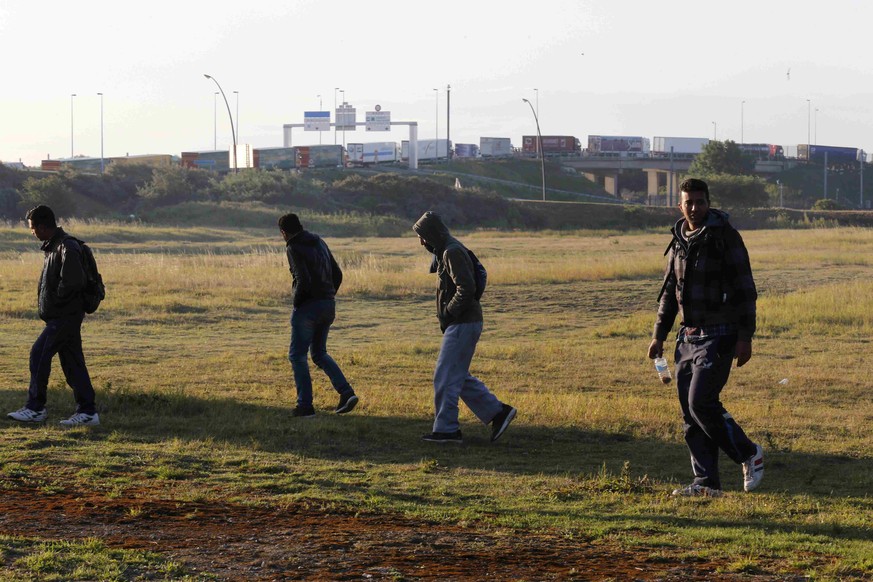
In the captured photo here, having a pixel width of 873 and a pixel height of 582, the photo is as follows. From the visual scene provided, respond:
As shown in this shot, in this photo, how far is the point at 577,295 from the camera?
88.0ft

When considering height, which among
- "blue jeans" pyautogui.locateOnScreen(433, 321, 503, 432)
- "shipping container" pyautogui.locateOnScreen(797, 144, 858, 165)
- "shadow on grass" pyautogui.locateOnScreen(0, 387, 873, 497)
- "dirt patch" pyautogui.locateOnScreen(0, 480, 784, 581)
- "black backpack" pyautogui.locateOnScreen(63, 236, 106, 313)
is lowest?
"shadow on grass" pyautogui.locateOnScreen(0, 387, 873, 497)

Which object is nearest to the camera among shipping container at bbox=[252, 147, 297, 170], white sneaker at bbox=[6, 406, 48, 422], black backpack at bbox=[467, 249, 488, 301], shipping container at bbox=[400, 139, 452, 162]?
black backpack at bbox=[467, 249, 488, 301]

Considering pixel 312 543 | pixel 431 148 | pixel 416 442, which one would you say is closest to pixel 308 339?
pixel 416 442

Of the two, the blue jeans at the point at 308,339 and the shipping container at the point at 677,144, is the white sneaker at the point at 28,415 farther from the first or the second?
the shipping container at the point at 677,144

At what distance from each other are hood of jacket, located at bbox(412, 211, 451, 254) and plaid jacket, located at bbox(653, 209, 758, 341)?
2304 millimetres

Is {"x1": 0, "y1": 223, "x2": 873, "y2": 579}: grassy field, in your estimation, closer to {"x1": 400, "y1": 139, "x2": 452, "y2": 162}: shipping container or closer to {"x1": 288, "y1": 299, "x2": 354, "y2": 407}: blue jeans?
{"x1": 288, "y1": 299, "x2": 354, "y2": 407}: blue jeans

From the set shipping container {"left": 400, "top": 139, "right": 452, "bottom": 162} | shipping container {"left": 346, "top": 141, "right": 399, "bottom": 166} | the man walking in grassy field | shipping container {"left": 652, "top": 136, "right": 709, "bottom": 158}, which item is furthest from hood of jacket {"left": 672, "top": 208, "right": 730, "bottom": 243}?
shipping container {"left": 652, "top": 136, "right": 709, "bottom": 158}

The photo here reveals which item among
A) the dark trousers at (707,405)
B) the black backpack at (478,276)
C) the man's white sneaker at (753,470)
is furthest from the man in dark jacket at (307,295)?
the man's white sneaker at (753,470)

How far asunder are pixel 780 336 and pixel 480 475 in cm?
1200

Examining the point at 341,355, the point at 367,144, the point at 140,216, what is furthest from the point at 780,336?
the point at 367,144

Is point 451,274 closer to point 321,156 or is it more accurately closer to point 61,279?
point 61,279

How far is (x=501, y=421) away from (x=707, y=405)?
2628 mm

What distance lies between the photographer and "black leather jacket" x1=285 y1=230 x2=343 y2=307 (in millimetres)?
10531

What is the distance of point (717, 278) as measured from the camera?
7.35 m
